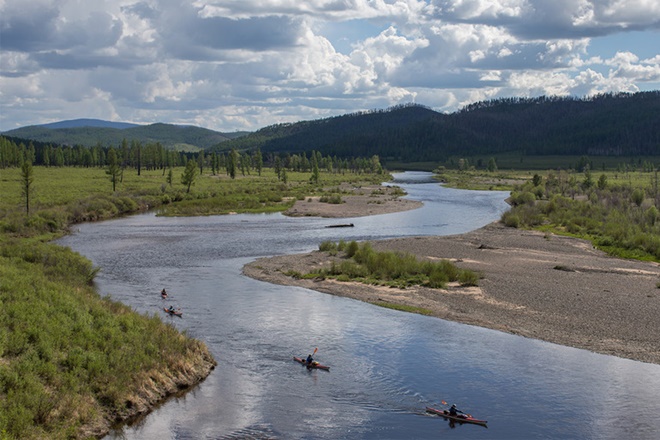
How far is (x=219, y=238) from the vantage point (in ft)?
239

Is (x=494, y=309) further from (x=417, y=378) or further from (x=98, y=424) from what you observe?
(x=98, y=424)

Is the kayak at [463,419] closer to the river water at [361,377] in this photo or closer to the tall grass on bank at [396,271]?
the river water at [361,377]

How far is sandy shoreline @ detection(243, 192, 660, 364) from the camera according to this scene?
35.6 m

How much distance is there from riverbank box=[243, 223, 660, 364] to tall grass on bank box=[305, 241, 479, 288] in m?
1.19

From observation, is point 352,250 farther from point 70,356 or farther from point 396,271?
point 70,356

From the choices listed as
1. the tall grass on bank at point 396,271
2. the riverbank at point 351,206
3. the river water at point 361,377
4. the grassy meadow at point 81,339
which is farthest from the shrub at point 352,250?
the riverbank at point 351,206

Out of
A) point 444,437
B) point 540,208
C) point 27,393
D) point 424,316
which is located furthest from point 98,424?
point 540,208

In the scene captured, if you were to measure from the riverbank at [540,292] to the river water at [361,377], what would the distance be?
5.86ft

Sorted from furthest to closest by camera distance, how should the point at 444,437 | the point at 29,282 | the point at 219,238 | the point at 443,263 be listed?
1. the point at 219,238
2. the point at 443,263
3. the point at 29,282
4. the point at 444,437

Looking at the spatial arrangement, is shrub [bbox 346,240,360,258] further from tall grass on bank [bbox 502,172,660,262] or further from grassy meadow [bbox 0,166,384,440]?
tall grass on bank [bbox 502,172,660,262]

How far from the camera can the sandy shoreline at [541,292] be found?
35.6 m

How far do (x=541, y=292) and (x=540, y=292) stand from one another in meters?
0.07

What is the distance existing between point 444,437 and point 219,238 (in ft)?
171

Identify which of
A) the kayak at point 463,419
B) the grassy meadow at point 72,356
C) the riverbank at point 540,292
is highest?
the grassy meadow at point 72,356
